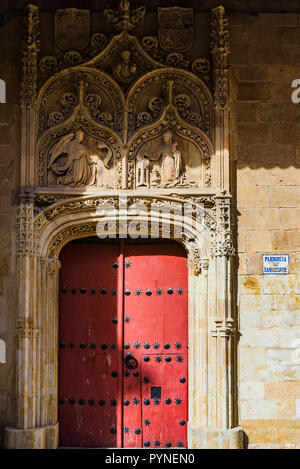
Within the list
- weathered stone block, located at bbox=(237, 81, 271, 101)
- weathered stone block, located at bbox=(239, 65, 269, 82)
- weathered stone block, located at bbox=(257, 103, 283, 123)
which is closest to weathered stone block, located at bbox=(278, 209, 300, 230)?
weathered stone block, located at bbox=(257, 103, 283, 123)

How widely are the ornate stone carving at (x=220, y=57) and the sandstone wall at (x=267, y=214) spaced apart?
0.60 ft

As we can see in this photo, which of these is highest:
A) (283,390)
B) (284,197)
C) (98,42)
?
(98,42)

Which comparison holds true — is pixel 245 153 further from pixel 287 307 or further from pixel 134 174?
pixel 287 307

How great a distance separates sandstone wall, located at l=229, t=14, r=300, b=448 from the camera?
8.16 meters

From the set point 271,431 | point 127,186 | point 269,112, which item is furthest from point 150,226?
point 271,431

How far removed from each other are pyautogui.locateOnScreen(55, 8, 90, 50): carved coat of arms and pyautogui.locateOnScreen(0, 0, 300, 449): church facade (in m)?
0.02

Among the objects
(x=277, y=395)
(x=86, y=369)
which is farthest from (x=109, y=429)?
(x=277, y=395)

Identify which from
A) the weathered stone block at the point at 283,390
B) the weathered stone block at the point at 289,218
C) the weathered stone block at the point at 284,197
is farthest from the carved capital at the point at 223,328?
the weathered stone block at the point at 284,197

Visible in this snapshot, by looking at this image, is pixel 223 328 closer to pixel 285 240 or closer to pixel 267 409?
pixel 267 409

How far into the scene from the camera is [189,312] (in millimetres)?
8383

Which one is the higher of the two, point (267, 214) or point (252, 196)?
point (252, 196)

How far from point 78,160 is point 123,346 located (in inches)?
87.8

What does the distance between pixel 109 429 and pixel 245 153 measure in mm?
3571

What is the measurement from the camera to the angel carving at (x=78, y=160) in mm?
8430
